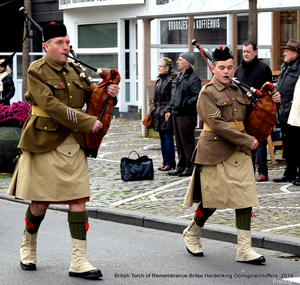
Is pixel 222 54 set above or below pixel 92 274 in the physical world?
above

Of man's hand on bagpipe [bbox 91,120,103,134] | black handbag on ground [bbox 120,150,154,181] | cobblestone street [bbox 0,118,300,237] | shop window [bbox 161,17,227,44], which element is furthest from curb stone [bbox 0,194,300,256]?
shop window [bbox 161,17,227,44]

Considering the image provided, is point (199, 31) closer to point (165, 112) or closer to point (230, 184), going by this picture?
point (165, 112)

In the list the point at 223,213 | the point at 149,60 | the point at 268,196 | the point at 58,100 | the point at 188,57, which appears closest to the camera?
the point at 58,100

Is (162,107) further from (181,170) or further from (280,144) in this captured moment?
(280,144)

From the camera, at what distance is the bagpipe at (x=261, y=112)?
5.57m

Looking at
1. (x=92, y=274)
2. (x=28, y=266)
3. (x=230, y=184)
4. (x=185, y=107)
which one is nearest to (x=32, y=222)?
(x=28, y=266)

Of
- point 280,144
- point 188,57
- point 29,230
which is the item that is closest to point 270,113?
point 29,230

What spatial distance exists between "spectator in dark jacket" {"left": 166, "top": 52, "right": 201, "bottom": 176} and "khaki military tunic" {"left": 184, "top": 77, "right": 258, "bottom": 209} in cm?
440

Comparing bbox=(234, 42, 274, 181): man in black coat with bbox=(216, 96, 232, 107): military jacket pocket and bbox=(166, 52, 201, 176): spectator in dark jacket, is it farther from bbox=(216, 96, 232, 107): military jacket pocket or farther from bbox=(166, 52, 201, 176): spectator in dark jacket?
bbox=(216, 96, 232, 107): military jacket pocket

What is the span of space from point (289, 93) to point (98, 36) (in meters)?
15.3

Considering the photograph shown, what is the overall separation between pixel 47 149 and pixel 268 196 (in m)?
4.28

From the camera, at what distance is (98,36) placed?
23.8 meters

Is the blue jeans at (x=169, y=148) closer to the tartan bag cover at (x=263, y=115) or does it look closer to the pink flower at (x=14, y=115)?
the pink flower at (x=14, y=115)

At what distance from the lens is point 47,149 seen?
16.4 ft
